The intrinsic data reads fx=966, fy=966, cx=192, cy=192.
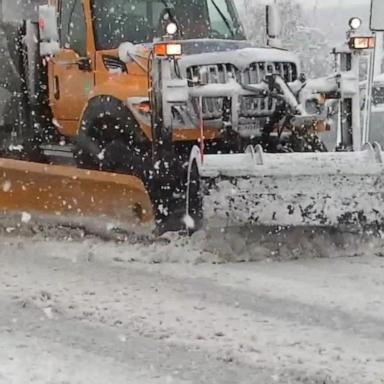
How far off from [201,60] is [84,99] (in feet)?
4.64

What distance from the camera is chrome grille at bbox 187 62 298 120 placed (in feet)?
25.7

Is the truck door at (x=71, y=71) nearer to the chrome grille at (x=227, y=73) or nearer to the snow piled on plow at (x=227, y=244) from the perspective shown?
the chrome grille at (x=227, y=73)

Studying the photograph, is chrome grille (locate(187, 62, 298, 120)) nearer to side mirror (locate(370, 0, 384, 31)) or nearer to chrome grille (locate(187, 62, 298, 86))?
chrome grille (locate(187, 62, 298, 86))

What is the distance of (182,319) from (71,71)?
12.6 ft

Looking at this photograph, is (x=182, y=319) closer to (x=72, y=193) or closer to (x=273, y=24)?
(x=72, y=193)

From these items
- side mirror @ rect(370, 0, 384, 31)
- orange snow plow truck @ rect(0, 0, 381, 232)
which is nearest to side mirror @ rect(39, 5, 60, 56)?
orange snow plow truck @ rect(0, 0, 381, 232)

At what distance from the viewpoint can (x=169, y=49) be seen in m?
7.16

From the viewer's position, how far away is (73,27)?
8.87 meters

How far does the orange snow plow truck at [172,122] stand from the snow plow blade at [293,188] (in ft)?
0.03

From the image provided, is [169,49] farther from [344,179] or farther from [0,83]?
[0,83]

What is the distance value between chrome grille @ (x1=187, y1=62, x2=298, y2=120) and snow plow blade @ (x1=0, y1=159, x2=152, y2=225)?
0.94 meters

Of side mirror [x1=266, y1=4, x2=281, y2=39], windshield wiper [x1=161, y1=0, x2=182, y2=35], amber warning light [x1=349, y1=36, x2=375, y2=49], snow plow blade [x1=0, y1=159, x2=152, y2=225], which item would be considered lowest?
snow plow blade [x1=0, y1=159, x2=152, y2=225]

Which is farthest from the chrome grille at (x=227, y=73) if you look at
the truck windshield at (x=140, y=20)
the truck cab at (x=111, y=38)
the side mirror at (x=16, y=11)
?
the side mirror at (x=16, y=11)

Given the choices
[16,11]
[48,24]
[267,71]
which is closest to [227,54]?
[267,71]
